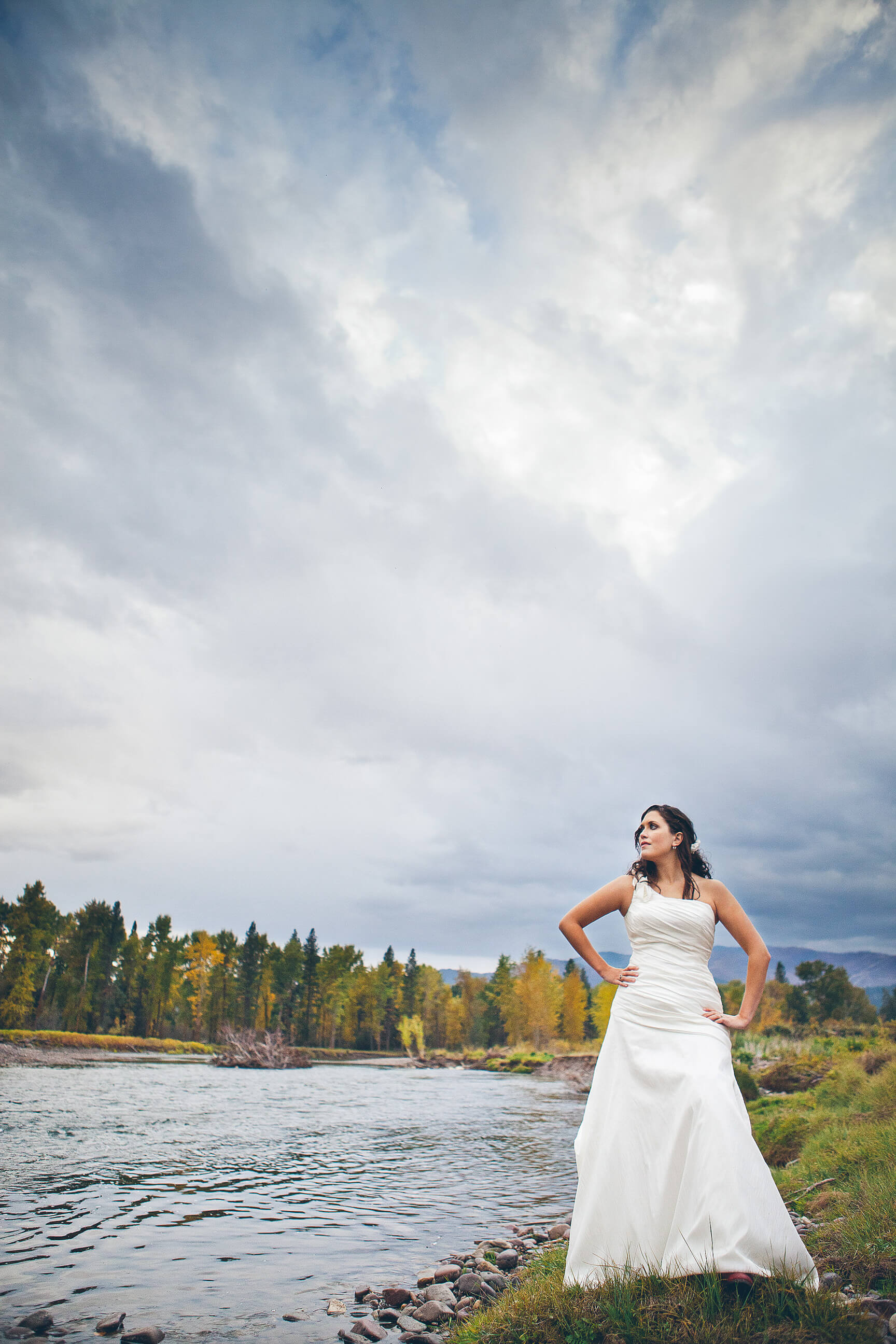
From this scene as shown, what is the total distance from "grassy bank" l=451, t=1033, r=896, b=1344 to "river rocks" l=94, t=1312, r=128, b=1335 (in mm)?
2594

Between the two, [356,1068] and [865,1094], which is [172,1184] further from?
[356,1068]

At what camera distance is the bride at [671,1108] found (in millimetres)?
3863

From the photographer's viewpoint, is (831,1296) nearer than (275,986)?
Yes

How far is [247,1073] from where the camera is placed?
4534 cm

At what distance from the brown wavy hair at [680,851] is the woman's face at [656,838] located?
23 millimetres

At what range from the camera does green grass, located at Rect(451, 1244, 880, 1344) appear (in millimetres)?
3447

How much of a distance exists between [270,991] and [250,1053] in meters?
38.9

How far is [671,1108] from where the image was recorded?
4.26m

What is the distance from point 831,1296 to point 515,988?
290 ft

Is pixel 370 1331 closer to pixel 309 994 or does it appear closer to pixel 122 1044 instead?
pixel 122 1044

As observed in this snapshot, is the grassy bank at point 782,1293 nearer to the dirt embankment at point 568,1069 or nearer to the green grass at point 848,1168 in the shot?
the green grass at point 848,1168

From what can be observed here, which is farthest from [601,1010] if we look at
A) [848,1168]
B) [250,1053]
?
[848,1168]

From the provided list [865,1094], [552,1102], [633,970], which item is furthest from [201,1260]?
[552,1102]

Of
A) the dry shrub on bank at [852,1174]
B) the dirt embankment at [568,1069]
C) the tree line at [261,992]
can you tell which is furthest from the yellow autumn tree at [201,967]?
the dry shrub on bank at [852,1174]
